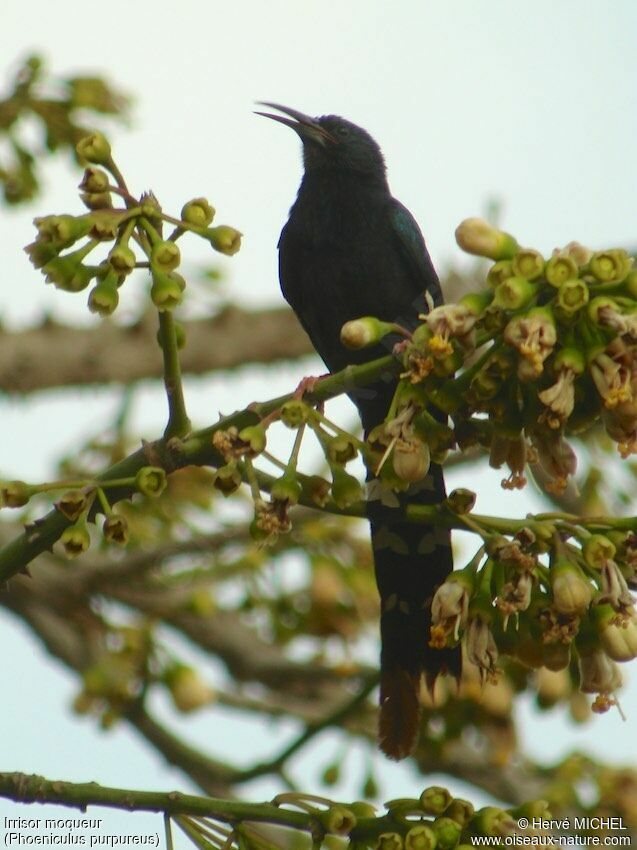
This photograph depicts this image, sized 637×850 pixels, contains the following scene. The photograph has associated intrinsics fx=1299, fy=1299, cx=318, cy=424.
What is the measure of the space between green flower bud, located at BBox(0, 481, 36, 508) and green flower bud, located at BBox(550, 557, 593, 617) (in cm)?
107

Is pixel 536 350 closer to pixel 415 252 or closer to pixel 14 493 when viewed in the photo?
pixel 14 493

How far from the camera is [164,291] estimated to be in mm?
2588

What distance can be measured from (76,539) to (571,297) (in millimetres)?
1066

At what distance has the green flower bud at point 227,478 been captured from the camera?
2523 millimetres

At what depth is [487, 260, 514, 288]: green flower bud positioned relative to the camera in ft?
8.09

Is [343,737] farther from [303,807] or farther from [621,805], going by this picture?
[303,807]

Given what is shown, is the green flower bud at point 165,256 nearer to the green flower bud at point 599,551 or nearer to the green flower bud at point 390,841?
the green flower bud at point 599,551

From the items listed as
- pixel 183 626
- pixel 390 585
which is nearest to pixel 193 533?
pixel 183 626

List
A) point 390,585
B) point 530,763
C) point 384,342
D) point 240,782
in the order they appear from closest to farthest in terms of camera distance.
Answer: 1. point 390,585
2. point 240,782
3. point 384,342
4. point 530,763

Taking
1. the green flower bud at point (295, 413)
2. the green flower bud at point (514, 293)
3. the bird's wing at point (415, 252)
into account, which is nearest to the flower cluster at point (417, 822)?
the green flower bud at point (295, 413)

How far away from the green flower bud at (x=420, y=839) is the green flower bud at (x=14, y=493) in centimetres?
102

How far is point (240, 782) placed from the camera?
4.46 metres

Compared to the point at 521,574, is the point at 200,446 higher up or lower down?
higher up

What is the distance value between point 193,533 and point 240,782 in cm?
122
